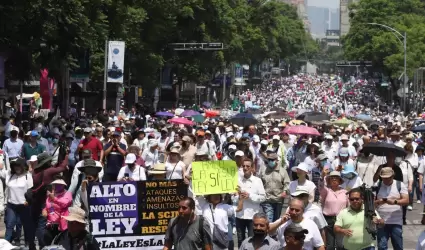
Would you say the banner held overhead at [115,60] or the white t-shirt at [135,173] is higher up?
the banner held overhead at [115,60]

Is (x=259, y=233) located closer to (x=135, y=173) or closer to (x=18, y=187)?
(x=18, y=187)

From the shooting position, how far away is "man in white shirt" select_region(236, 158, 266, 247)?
14414 mm

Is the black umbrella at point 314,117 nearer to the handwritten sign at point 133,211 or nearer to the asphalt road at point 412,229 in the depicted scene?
the asphalt road at point 412,229

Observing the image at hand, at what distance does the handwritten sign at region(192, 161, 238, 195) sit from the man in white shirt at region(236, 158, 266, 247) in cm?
67

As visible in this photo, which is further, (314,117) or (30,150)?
(314,117)

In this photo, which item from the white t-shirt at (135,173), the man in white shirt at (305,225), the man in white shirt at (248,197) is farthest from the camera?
the white t-shirt at (135,173)

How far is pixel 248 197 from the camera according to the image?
47.2 feet

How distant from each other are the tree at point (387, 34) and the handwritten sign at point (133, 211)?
75.9 metres

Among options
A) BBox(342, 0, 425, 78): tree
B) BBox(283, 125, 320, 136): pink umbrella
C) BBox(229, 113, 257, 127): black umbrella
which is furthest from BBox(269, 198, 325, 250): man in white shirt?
BBox(342, 0, 425, 78): tree

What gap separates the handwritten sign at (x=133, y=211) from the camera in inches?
504

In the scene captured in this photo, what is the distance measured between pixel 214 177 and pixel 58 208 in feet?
5.94

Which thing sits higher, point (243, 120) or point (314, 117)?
point (243, 120)

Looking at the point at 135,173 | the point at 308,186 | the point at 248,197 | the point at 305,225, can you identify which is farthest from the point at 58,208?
the point at 305,225

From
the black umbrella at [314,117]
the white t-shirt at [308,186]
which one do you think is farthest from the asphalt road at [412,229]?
the black umbrella at [314,117]
